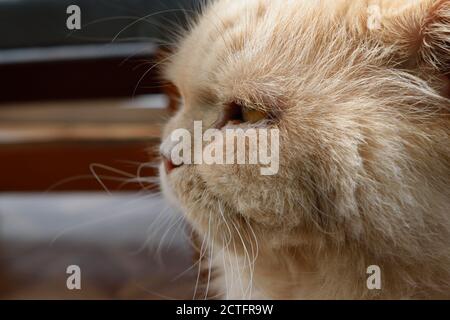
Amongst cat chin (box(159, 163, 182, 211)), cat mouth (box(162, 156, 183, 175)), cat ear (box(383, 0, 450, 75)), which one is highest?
cat ear (box(383, 0, 450, 75))

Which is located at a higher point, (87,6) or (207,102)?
(87,6)

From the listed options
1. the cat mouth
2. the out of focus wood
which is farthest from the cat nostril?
the out of focus wood

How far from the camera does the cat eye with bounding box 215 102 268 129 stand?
0.48 meters

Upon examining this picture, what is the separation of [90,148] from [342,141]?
507 mm

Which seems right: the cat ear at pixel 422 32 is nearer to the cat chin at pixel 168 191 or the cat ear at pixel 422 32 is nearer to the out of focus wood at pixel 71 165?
the cat chin at pixel 168 191

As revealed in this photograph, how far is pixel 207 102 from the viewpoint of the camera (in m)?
0.52

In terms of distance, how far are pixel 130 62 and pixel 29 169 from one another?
0.34 meters

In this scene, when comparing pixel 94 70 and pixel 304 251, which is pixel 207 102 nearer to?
pixel 304 251

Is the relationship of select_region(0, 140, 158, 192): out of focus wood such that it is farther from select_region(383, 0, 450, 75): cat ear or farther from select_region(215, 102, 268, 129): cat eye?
select_region(383, 0, 450, 75): cat ear

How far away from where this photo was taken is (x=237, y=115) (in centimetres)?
49

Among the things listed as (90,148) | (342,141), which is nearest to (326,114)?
(342,141)

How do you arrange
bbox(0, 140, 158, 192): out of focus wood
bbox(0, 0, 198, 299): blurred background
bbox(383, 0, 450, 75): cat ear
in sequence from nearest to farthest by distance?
bbox(383, 0, 450, 75): cat ear < bbox(0, 0, 198, 299): blurred background < bbox(0, 140, 158, 192): out of focus wood

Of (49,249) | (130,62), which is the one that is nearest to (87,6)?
(130,62)

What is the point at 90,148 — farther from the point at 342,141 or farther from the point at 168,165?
the point at 342,141
